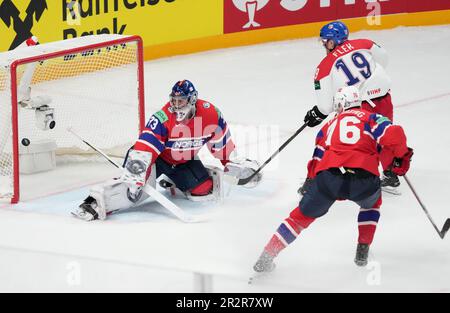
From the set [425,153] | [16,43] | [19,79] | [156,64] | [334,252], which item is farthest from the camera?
[156,64]

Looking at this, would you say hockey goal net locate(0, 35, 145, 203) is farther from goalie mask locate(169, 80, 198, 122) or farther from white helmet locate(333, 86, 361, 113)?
white helmet locate(333, 86, 361, 113)

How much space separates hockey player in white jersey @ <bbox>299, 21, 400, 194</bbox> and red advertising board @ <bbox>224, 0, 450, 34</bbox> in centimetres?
380

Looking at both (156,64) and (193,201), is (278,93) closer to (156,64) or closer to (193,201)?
(156,64)

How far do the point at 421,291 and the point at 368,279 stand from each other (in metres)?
0.25

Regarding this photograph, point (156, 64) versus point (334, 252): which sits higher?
point (334, 252)

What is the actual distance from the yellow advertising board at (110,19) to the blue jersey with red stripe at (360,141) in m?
4.36

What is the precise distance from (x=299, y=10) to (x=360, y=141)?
5.39 metres

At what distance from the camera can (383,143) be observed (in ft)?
15.5

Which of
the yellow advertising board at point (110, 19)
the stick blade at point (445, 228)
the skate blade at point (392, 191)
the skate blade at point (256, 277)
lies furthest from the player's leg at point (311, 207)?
the yellow advertising board at point (110, 19)

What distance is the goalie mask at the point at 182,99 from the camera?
5.61 metres

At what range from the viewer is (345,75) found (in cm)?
587

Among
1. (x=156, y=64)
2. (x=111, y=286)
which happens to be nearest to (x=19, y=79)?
(x=111, y=286)

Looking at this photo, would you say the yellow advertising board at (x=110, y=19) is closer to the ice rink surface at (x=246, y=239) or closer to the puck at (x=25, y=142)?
the ice rink surface at (x=246, y=239)

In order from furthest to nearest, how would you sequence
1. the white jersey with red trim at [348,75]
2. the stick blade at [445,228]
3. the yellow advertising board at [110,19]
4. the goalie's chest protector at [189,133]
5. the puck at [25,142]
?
1. the yellow advertising board at [110,19]
2. the puck at [25,142]
3. the white jersey with red trim at [348,75]
4. the goalie's chest protector at [189,133]
5. the stick blade at [445,228]
